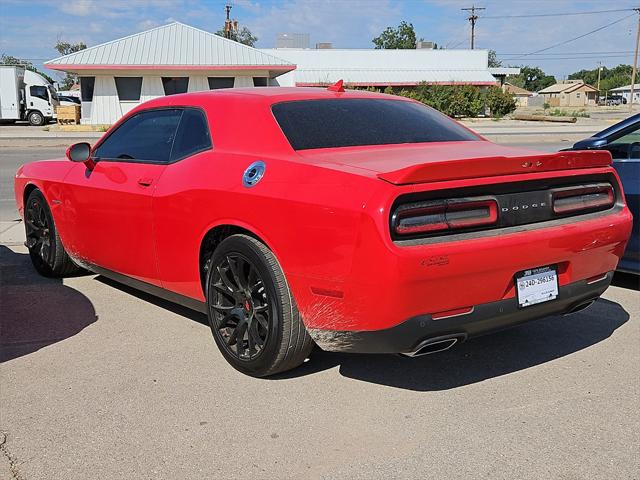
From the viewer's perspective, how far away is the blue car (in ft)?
17.3

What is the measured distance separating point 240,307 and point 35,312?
2090 millimetres

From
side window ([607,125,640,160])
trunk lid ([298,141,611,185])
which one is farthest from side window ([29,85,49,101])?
trunk lid ([298,141,611,185])

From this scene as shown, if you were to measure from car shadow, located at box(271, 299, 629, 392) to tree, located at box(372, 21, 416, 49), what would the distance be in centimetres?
9852

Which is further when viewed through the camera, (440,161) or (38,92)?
(38,92)

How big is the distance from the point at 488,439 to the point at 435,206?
1096 mm

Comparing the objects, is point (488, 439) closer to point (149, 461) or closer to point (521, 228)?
point (521, 228)

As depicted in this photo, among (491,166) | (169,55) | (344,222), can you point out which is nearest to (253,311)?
(344,222)

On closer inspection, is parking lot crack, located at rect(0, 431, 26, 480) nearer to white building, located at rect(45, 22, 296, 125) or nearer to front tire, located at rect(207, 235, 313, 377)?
front tire, located at rect(207, 235, 313, 377)

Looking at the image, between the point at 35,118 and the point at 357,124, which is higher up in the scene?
the point at 35,118

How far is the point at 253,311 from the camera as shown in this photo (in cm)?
369

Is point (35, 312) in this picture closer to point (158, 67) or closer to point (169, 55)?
point (158, 67)

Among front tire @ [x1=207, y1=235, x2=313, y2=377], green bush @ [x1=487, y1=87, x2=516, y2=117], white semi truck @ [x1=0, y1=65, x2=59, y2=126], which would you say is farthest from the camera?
green bush @ [x1=487, y1=87, x2=516, y2=117]

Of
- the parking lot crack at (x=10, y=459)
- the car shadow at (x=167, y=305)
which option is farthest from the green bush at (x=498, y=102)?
the parking lot crack at (x=10, y=459)

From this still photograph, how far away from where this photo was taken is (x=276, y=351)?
3559 millimetres
